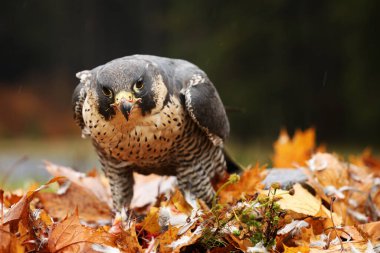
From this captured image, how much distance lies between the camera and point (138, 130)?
2.28 meters

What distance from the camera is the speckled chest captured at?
2258mm

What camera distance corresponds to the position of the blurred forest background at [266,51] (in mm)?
8156

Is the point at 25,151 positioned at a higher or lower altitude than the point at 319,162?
lower

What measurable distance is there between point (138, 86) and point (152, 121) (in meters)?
0.17

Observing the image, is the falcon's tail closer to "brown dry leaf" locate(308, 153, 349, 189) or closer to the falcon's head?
"brown dry leaf" locate(308, 153, 349, 189)

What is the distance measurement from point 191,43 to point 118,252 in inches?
273

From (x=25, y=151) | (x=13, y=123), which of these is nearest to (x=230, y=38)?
(x=25, y=151)

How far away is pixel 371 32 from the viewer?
8.09 m

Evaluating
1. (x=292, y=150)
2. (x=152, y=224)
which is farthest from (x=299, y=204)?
(x=292, y=150)

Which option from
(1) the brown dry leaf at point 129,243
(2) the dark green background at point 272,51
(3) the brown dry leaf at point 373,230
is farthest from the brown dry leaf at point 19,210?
(2) the dark green background at point 272,51

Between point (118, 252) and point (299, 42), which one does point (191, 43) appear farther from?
point (118, 252)

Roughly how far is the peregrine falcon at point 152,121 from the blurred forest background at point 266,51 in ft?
16.6

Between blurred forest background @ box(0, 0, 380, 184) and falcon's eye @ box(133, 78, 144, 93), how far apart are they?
18.2ft

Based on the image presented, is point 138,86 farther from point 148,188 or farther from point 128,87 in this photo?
point 148,188
